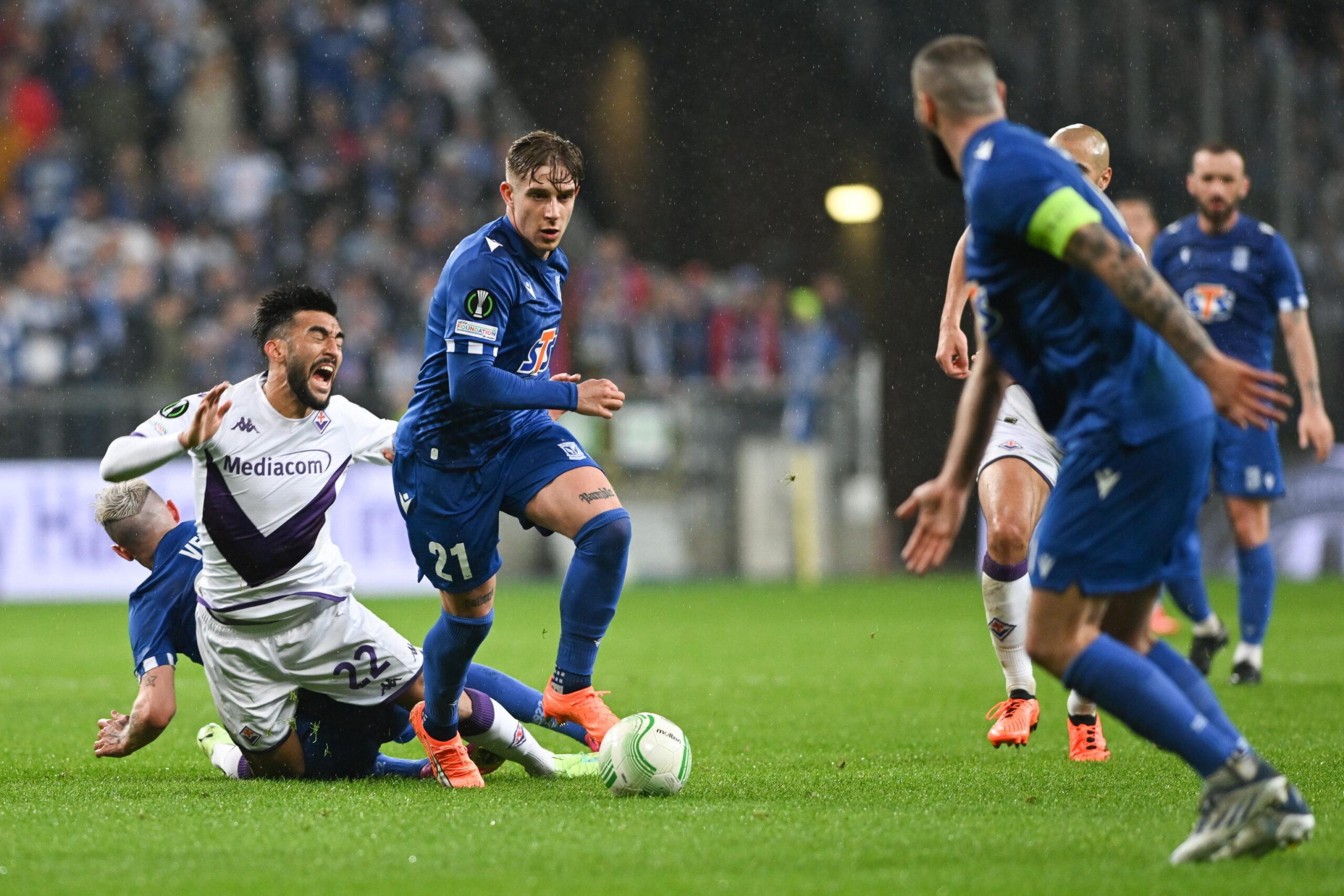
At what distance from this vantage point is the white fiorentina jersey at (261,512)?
5715 millimetres

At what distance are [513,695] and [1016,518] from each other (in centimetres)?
192

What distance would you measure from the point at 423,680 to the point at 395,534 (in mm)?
10203

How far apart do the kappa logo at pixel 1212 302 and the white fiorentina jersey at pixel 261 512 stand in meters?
5.11

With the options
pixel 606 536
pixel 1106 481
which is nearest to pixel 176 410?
pixel 606 536

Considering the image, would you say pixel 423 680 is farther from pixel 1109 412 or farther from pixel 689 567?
pixel 689 567

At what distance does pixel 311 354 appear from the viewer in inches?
225

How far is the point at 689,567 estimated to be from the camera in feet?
55.6

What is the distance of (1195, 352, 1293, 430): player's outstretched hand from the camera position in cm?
372

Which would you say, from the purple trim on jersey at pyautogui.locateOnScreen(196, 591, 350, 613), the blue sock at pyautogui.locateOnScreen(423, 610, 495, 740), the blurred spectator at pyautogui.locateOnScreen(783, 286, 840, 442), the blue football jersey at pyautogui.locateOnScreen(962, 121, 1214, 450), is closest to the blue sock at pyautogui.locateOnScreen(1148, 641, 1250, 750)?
the blue football jersey at pyautogui.locateOnScreen(962, 121, 1214, 450)

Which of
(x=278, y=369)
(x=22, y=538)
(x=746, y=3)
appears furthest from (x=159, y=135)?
(x=278, y=369)

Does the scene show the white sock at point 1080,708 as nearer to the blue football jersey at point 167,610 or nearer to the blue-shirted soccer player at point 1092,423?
the blue-shirted soccer player at point 1092,423

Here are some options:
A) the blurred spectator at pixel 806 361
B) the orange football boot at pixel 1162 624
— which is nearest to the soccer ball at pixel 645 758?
the orange football boot at pixel 1162 624

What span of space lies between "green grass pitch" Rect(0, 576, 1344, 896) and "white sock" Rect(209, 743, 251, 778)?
0.24 ft

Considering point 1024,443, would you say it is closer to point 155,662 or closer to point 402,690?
point 402,690
